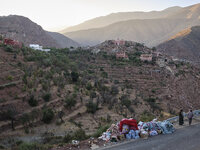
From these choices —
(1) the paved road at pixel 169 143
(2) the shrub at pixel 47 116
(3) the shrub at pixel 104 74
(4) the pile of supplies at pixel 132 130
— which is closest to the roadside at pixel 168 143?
(1) the paved road at pixel 169 143

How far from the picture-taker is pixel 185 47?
2653 inches

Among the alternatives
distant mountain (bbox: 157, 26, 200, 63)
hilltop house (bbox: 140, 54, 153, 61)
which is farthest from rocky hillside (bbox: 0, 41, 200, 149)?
distant mountain (bbox: 157, 26, 200, 63)

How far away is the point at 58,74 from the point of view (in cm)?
2192

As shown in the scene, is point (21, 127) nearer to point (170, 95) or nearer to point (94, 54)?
point (170, 95)

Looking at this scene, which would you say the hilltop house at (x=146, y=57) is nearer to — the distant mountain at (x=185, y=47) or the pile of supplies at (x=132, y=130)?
the distant mountain at (x=185, y=47)

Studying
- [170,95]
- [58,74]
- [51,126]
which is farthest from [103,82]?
[51,126]

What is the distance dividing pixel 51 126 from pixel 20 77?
6.44 metres

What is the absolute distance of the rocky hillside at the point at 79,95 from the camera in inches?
484

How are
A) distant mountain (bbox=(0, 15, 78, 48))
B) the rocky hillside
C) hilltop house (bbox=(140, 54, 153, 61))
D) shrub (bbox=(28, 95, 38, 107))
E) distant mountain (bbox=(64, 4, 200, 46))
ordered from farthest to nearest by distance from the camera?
distant mountain (bbox=(64, 4, 200, 46))
distant mountain (bbox=(0, 15, 78, 48))
hilltop house (bbox=(140, 54, 153, 61))
shrub (bbox=(28, 95, 38, 107))
the rocky hillside

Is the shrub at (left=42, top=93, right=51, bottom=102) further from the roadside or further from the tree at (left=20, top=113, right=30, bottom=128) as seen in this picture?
the roadside

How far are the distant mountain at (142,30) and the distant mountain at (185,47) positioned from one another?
163ft

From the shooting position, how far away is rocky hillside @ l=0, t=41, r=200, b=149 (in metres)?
12.3

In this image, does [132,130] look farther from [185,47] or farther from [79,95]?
[185,47]

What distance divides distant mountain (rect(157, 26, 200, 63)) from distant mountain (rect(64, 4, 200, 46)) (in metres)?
49.6
